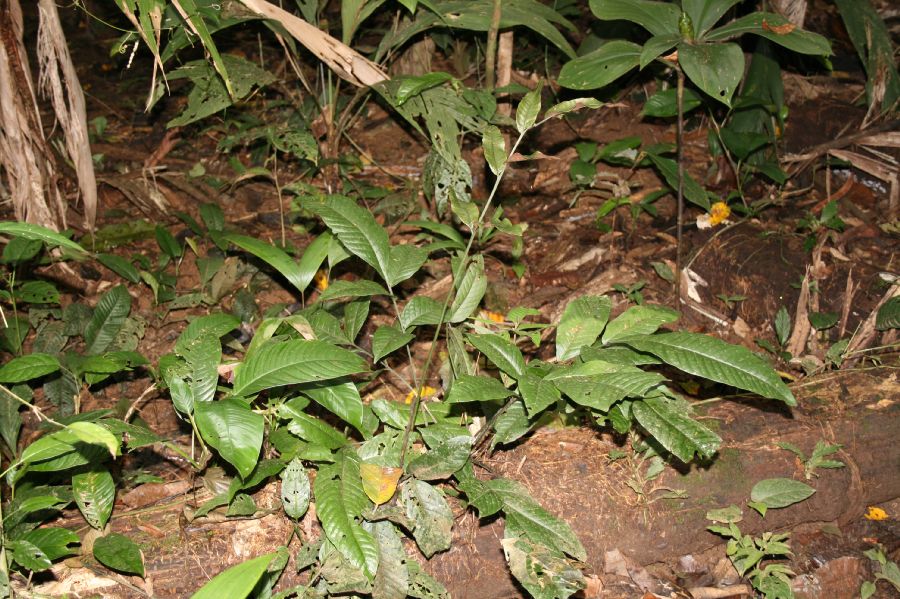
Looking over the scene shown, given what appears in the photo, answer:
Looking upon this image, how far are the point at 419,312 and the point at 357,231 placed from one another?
317 millimetres

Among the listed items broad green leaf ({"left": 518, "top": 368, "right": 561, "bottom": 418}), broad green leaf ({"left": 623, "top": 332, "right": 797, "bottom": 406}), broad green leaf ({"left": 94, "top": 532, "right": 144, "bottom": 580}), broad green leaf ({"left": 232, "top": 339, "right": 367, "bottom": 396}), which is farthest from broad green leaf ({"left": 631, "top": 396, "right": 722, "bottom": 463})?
broad green leaf ({"left": 94, "top": 532, "right": 144, "bottom": 580})

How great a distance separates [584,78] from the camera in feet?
9.07

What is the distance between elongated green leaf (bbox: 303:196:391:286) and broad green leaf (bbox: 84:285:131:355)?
1.11 m

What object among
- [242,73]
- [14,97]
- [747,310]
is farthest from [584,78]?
[14,97]

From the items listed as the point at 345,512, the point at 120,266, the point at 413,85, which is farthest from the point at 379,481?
the point at 120,266

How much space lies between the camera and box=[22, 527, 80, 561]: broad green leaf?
185 cm

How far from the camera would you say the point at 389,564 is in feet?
6.27

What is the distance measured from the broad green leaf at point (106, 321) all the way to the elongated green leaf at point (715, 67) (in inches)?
90.1

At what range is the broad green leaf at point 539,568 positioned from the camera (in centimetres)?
187

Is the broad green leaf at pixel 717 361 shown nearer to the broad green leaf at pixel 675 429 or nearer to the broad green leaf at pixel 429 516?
the broad green leaf at pixel 675 429

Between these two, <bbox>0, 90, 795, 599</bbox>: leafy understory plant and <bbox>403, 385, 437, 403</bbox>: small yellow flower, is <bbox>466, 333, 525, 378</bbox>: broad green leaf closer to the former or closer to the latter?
<bbox>0, 90, 795, 599</bbox>: leafy understory plant

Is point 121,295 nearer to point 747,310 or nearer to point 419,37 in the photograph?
point 419,37

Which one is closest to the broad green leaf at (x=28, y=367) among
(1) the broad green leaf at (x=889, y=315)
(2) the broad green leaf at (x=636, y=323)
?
(2) the broad green leaf at (x=636, y=323)

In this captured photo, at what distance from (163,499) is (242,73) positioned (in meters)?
1.88
